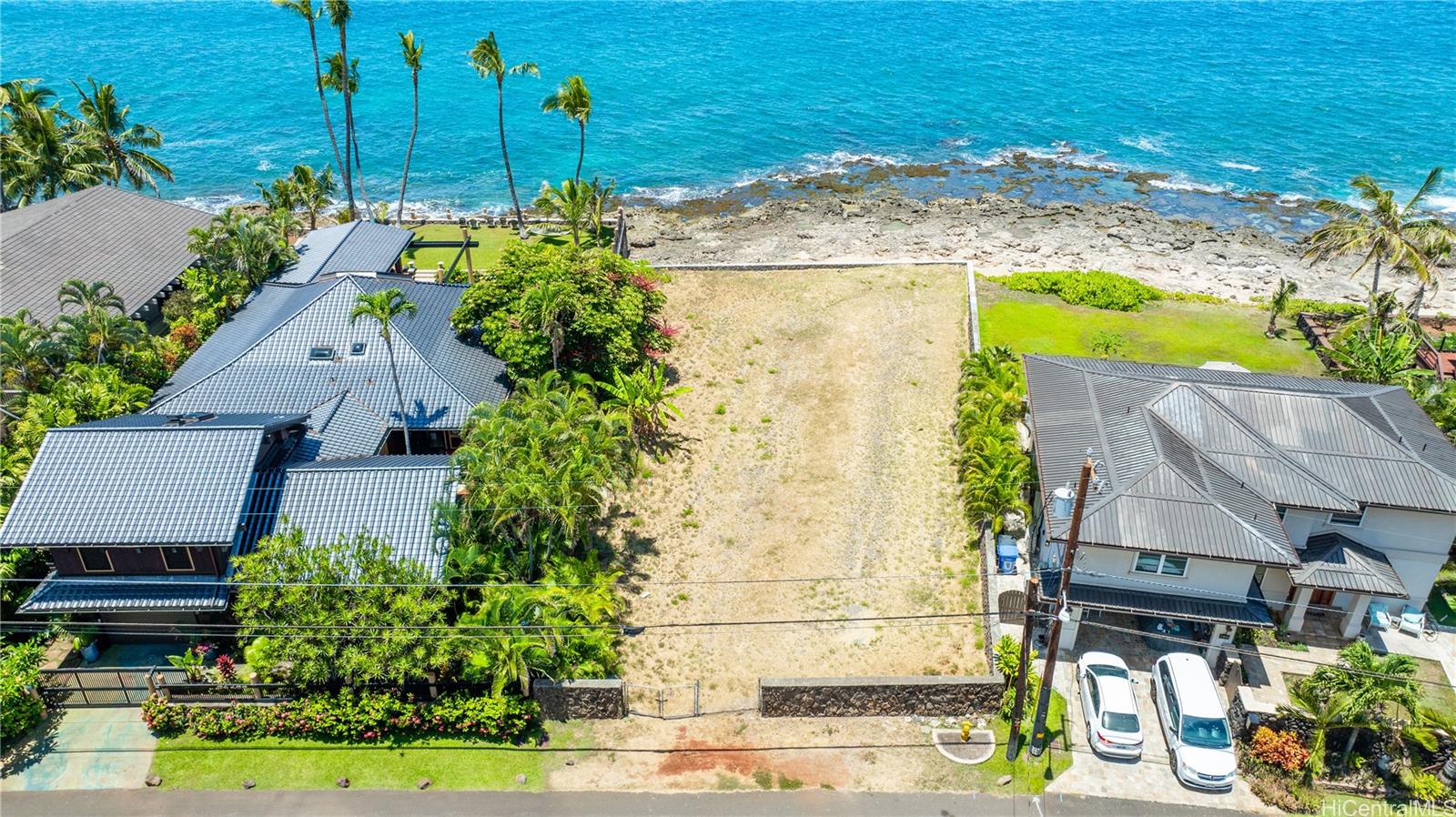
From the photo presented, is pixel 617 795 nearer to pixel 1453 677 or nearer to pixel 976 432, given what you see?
pixel 976 432

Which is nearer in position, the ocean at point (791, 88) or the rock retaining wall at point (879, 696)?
the rock retaining wall at point (879, 696)

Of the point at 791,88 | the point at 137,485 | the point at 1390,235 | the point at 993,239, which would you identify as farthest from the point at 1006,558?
the point at 791,88

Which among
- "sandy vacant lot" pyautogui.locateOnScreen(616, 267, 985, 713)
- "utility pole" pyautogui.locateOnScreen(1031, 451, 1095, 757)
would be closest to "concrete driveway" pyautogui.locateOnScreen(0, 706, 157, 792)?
"sandy vacant lot" pyautogui.locateOnScreen(616, 267, 985, 713)

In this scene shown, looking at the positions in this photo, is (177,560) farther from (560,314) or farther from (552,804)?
(560,314)

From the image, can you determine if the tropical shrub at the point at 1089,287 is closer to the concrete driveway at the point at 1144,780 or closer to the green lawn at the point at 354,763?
the concrete driveway at the point at 1144,780

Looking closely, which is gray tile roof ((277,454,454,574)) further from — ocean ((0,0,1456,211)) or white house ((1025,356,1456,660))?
ocean ((0,0,1456,211))

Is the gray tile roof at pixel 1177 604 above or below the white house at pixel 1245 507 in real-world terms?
below

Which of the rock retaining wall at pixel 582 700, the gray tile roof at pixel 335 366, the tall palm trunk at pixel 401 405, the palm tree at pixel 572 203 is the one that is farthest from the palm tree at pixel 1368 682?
the palm tree at pixel 572 203
